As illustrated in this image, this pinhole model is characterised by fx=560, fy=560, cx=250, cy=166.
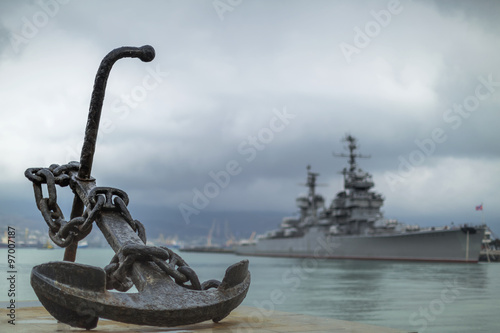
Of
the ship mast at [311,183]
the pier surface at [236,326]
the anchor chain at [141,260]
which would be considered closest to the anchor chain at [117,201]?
the anchor chain at [141,260]

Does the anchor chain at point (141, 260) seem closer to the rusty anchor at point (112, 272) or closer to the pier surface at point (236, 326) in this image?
the rusty anchor at point (112, 272)

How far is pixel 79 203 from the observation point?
525cm

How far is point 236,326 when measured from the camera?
4820 millimetres

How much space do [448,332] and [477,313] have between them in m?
3.61

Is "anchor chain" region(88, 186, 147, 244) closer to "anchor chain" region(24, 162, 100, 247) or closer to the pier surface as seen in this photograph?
"anchor chain" region(24, 162, 100, 247)

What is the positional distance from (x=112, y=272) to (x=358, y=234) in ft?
175

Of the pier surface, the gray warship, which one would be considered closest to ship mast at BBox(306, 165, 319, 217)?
the gray warship

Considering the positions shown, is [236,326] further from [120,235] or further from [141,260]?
[120,235]

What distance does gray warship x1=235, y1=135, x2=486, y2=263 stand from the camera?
48188mm

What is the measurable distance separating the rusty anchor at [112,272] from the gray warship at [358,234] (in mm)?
46152

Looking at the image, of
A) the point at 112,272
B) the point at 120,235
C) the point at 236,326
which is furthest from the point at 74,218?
the point at 236,326

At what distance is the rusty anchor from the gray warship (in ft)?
151

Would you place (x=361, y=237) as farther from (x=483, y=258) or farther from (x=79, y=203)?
(x=79, y=203)

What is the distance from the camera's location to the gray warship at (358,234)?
48188mm
